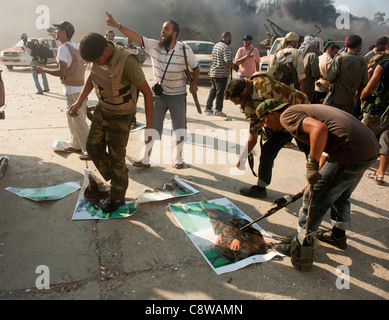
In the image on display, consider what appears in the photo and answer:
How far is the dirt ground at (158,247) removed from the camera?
2.02 meters

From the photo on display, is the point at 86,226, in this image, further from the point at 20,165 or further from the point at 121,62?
the point at 20,165

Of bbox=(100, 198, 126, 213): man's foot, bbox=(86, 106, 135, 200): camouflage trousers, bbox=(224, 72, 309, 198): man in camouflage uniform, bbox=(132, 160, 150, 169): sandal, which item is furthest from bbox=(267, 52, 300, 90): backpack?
bbox=(100, 198, 126, 213): man's foot

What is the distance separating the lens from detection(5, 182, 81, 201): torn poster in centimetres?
302

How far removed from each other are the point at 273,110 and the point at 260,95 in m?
0.50

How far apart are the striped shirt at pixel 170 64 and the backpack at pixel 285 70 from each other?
1.69 m

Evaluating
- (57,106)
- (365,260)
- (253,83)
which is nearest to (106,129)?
(253,83)

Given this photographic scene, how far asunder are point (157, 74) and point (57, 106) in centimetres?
425

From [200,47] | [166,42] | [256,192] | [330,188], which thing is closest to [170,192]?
[256,192]

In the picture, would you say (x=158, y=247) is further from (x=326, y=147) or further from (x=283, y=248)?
(x=326, y=147)

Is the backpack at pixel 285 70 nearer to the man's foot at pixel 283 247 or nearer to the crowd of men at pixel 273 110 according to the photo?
the crowd of men at pixel 273 110

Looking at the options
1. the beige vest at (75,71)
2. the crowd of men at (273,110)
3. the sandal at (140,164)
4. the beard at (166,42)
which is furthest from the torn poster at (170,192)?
the beige vest at (75,71)
